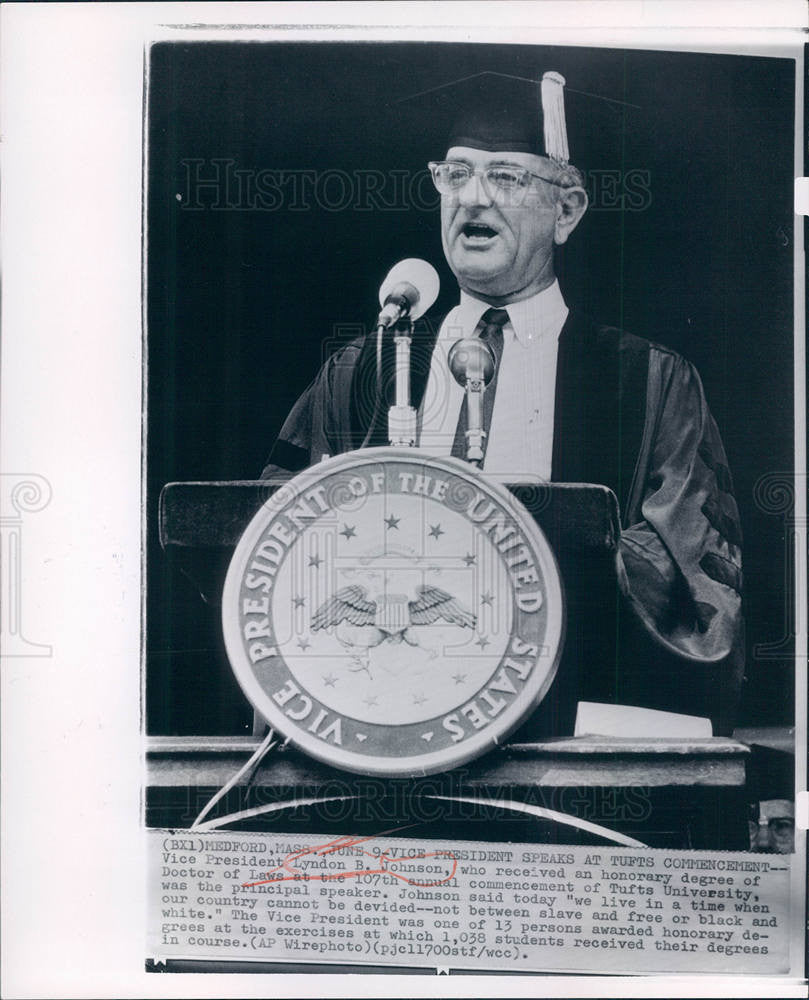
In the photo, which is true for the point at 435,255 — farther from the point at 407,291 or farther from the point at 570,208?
the point at 570,208

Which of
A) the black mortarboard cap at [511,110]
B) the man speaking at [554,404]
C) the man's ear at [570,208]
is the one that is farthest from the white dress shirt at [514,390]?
the black mortarboard cap at [511,110]

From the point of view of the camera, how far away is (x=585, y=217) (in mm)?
2479

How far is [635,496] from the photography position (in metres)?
2.45

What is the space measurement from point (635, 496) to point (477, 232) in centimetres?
84

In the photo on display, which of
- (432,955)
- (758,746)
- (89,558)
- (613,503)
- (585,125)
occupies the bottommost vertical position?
(432,955)

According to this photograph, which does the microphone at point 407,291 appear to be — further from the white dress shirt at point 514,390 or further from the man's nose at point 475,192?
the man's nose at point 475,192

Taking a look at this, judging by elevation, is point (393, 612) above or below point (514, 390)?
below

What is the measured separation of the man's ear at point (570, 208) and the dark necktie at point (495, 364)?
28 centimetres

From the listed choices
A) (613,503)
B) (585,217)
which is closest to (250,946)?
(613,503)

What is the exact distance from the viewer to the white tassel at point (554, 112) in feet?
8.11

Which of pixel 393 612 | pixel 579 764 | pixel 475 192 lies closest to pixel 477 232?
pixel 475 192

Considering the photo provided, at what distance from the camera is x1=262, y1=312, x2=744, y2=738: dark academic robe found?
2.43 meters

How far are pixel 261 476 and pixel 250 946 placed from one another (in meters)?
1.27

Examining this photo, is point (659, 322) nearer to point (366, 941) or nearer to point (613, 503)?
point (613, 503)
